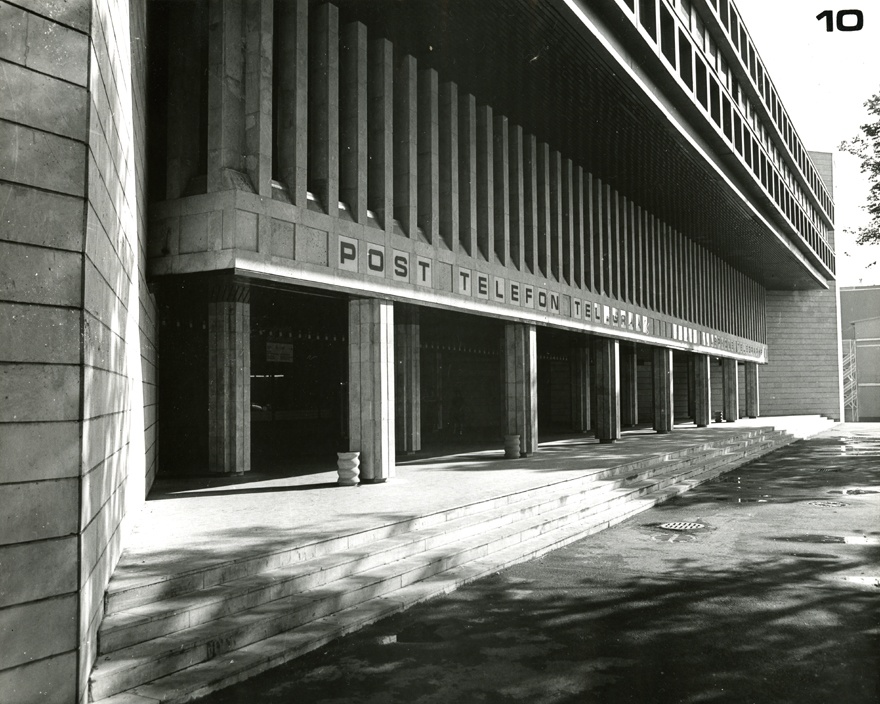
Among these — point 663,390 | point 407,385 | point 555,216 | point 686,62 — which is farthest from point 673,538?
point 663,390

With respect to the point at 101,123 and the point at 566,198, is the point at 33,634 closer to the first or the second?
the point at 101,123

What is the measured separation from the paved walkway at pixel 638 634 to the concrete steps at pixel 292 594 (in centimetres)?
28

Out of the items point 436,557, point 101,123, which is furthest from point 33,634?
point 436,557

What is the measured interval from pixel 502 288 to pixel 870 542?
31.4ft

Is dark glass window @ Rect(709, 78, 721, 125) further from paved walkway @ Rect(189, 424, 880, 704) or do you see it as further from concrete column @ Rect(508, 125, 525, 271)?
paved walkway @ Rect(189, 424, 880, 704)

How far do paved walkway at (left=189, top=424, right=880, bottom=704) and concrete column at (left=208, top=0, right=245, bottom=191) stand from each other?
7031 mm

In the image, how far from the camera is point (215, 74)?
11031mm

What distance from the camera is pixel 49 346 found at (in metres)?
4.57

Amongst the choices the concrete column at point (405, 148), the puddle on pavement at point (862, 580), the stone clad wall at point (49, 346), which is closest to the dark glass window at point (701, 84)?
the concrete column at point (405, 148)

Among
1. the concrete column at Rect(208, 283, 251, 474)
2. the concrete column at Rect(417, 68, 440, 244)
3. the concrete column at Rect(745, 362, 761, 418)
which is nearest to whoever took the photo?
the concrete column at Rect(208, 283, 251, 474)

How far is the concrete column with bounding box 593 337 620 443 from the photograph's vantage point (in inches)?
950

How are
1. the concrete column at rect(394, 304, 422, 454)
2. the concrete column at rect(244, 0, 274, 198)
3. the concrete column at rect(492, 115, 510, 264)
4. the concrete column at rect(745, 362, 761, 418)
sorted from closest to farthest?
the concrete column at rect(244, 0, 274, 198)
the concrete column at rect(492, 115, 510, 264)
the concrete column at rect(394, 304, 422, 454)
the concrete column at rect(745, 362, 761, 418)

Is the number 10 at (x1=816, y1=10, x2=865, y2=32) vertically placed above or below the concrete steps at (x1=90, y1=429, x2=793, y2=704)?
above

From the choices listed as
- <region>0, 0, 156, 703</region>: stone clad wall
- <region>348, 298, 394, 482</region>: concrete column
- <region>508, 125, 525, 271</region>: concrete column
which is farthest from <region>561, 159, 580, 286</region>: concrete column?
<region>0, 0, 156, 703</region>: stone clad wall
